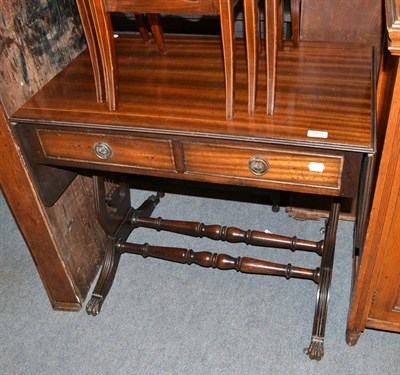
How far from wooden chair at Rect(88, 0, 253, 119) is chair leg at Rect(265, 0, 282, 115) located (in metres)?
0.05

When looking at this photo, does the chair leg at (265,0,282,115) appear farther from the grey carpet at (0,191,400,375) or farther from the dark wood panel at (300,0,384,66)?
the grey carpet at (0,191,400,375)


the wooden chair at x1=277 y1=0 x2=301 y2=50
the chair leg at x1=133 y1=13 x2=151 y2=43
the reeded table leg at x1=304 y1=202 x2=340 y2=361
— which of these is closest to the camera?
the wooden chair at x1=277 y1=0 x2=301 y2=50

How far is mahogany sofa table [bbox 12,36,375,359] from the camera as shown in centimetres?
147

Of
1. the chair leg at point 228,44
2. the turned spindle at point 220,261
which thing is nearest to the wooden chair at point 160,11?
the chair leg at point 228,44

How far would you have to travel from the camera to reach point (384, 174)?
4.74 feet

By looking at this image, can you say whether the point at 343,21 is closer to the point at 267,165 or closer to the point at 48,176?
the point at 267,165

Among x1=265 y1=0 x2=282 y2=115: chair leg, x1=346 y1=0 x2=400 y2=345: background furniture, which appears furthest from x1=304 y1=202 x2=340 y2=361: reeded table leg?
x1=265 y1=0 x2=282 y2=115: chair leg

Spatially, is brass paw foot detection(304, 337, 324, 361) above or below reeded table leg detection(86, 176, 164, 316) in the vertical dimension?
below

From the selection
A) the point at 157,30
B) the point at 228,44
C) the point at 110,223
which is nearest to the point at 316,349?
the point at 110,223

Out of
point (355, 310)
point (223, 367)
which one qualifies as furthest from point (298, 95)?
point (223, 367)

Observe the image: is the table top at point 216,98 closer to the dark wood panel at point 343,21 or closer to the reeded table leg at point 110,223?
the dark wood panel at point 343,21

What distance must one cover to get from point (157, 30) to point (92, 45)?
325 mm

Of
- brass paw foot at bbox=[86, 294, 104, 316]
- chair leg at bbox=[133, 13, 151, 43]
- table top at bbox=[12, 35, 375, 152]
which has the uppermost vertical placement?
chair leg at bbox=[133, 13, 151, 43]

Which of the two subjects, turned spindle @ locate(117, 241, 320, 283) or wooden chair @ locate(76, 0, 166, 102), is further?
turned spindle @ locate(117, 241, 320, 283)
